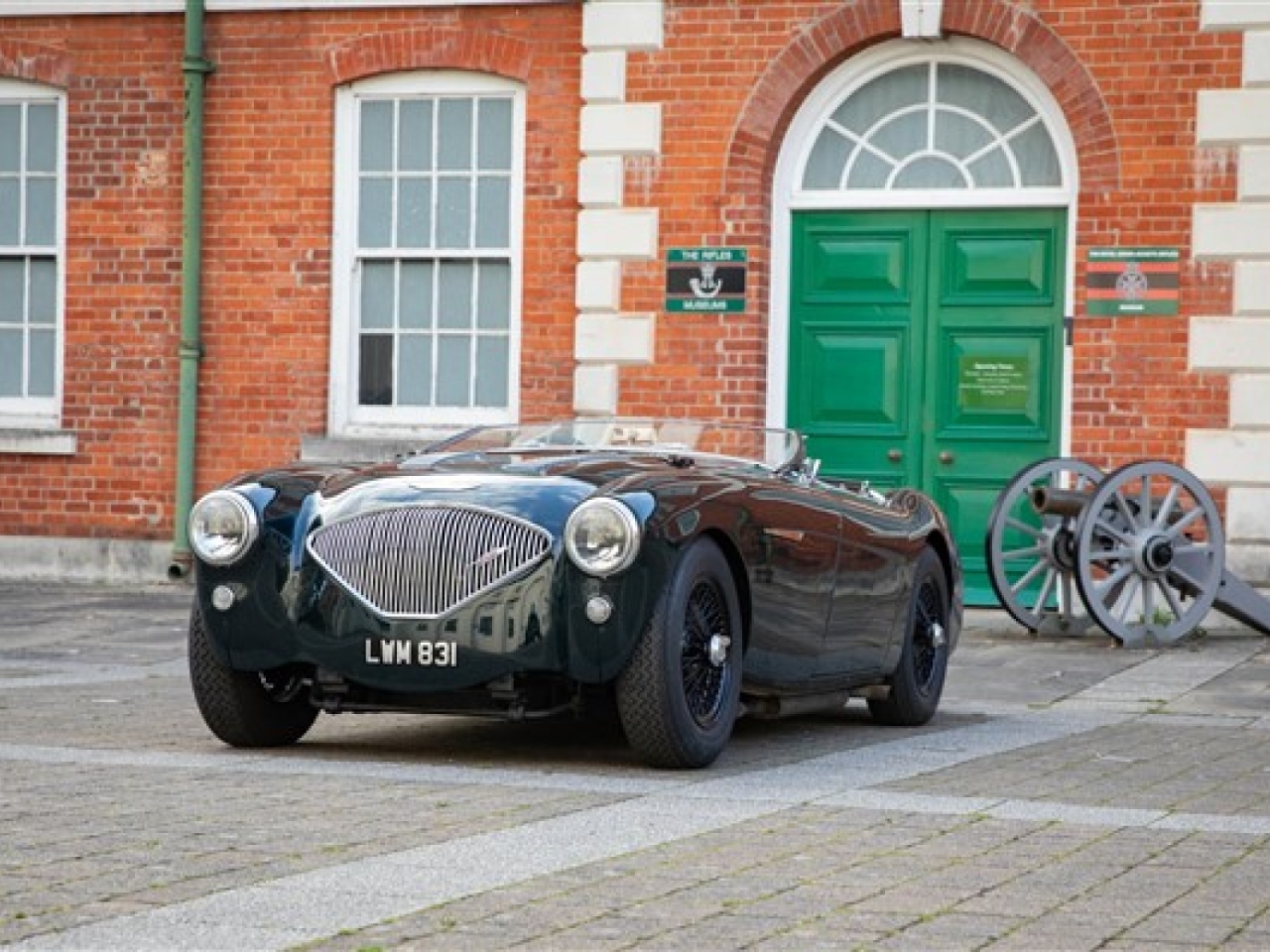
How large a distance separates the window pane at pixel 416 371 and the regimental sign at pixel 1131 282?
444cm

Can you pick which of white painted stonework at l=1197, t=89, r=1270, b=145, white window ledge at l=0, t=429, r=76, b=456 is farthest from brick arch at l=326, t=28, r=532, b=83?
white painted stonework at l=1197, t=89, r=1270, b=145

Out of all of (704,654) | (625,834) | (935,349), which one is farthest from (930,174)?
(625,834)

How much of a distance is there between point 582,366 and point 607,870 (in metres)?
11.0

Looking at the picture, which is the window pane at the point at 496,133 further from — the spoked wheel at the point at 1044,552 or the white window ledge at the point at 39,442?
the spoked wheel at the point at 1044,552

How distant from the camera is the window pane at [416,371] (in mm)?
17531

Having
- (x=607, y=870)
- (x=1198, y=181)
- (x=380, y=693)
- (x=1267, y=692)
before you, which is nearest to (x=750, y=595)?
(x=380, y=693)

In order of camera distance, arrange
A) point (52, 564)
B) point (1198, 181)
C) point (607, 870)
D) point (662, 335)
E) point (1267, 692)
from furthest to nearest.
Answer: point (52, 564) → point (662, 335) → point (1198, 181) → point (1267, 692) → point (607, 870)

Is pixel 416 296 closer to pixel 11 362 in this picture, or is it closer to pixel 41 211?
pixel 41 211

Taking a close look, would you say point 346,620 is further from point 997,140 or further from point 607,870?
point 997,140

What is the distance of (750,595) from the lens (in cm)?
858

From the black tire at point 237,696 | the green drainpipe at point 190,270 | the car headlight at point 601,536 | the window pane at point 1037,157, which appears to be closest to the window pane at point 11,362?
the green drainpipe at point 190,270

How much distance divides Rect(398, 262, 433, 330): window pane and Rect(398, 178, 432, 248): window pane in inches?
6.0

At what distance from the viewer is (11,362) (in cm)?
1841

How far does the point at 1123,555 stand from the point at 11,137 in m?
8.58
